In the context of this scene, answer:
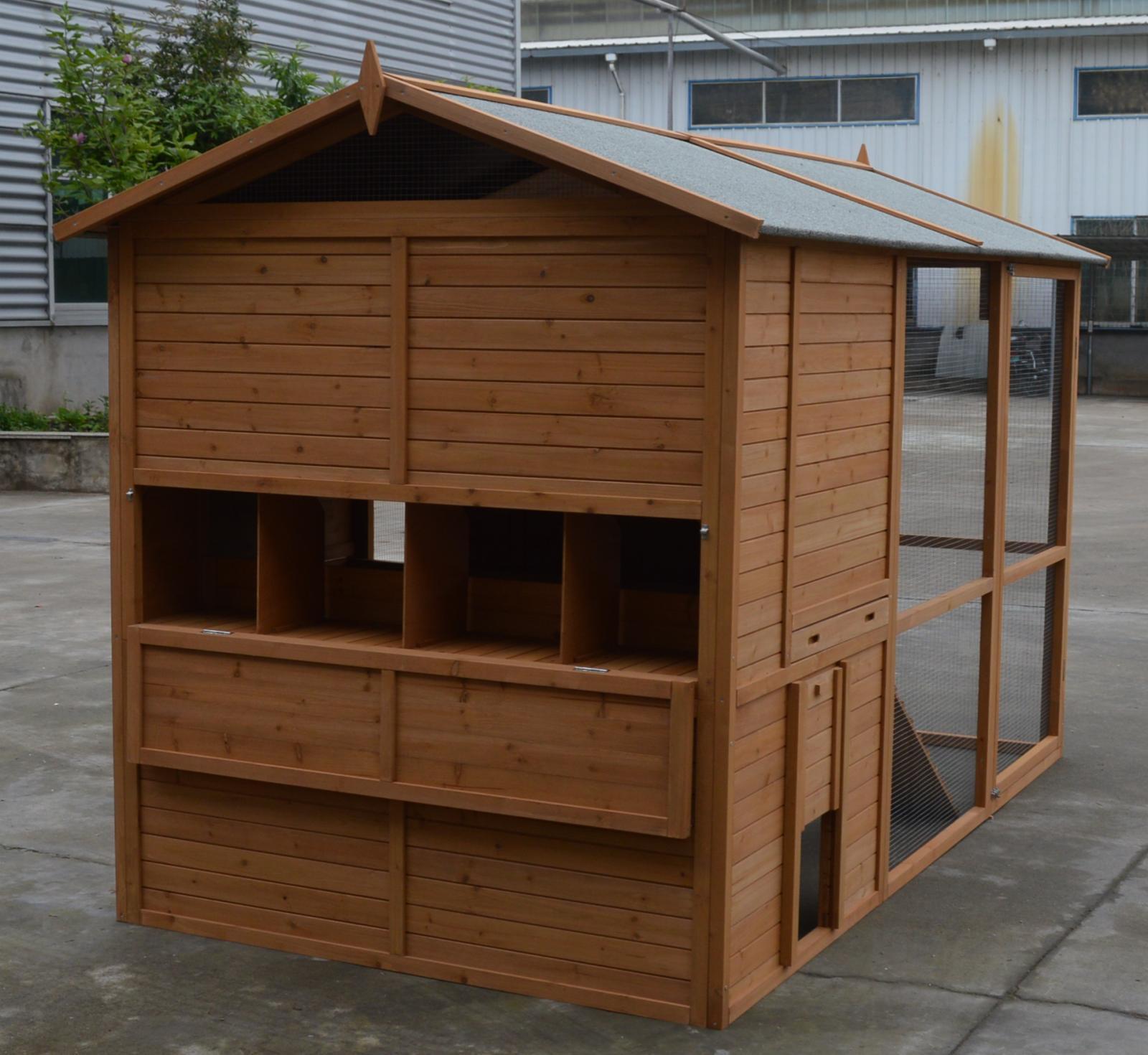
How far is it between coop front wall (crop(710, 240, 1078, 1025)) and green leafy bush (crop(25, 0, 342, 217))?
1163 centimetres

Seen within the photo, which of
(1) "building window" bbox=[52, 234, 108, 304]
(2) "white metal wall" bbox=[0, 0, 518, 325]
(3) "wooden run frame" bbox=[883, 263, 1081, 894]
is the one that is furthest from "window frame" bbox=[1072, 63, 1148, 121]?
(3) "wooden run frame" bbox=[883, 263, 1081, 894]

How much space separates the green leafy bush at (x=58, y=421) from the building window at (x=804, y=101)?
18.1 m

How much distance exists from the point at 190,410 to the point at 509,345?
1.09m

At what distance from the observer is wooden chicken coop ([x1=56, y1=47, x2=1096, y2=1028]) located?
4.71 m

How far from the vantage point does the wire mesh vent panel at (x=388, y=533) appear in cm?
598

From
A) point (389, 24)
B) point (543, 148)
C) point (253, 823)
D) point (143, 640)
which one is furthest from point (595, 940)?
point (389, 24)

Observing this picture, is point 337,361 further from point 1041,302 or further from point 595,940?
point 1041,302

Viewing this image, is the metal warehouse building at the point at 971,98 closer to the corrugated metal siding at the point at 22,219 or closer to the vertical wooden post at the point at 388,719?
the corrugated metal siding at the point at 22,219

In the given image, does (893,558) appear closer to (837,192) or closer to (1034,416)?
(837,192)

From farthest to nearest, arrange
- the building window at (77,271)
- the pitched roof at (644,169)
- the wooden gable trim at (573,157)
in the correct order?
the building window at (77,271) → the pitched roof at (644,169) → the wooden gable trim at (573,157)

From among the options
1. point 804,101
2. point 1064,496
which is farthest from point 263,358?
point 804,101

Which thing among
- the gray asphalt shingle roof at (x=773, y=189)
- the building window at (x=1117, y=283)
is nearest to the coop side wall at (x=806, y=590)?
the gray asphalt shingle roof at (x=773, y=189)

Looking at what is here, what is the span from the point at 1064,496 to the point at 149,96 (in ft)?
38.3

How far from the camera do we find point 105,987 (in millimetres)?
5090
